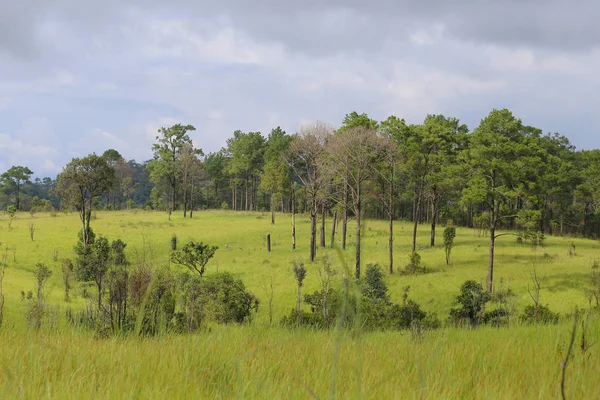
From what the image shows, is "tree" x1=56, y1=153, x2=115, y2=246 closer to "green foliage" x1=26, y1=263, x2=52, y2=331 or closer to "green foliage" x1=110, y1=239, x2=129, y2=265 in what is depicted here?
"green foliage" x1=110, y1=239, x2=129, y2=265

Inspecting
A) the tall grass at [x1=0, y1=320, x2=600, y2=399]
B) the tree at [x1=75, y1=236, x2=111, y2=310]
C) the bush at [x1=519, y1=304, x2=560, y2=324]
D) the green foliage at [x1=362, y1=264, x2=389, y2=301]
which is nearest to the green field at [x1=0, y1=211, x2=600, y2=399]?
the tall grass at [x1=0, y1=320, x2=600, y2=399]

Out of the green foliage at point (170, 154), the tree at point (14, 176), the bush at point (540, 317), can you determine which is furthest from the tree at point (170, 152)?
the bush at point (540, 317)

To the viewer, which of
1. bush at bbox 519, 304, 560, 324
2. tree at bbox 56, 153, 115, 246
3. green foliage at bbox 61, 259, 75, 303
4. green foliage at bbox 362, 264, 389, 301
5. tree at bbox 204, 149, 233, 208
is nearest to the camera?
Result: bush at bbox 519, 304, 560, 324

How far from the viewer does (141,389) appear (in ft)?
7.05

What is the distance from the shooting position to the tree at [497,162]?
29.4 meters

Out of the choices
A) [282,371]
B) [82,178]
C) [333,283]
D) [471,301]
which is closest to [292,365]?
[282,371]

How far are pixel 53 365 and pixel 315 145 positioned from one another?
3980cm

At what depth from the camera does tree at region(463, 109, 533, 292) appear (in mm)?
29375

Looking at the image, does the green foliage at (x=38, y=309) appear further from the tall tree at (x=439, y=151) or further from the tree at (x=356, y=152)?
the tall tree at (x=439, y=151)

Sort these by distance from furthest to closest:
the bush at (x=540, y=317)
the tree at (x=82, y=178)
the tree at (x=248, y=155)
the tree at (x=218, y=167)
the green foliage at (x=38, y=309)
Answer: the tree at (x=218, y=167) → the tree at (x=248, y=155) → the tree at (x=82, y=178) → the bush at (x=540, y=317) → the green foliage at (x=38, y=309)

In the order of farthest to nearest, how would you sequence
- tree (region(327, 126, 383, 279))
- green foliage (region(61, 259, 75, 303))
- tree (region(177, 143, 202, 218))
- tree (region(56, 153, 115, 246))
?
tree (region(177, 143, 202, 218)), tree (region(56, 153, 115, 246)), tree (region(327, 126, 383, 279)), green foliage (region(61, 259, 75, 303))

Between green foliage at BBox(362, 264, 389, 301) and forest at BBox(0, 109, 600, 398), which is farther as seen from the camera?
green foliage at BBox(362, 264, 389, 301)

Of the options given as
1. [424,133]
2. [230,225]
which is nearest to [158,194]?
[230,225]

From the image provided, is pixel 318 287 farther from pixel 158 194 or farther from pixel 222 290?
pixel 158 194
